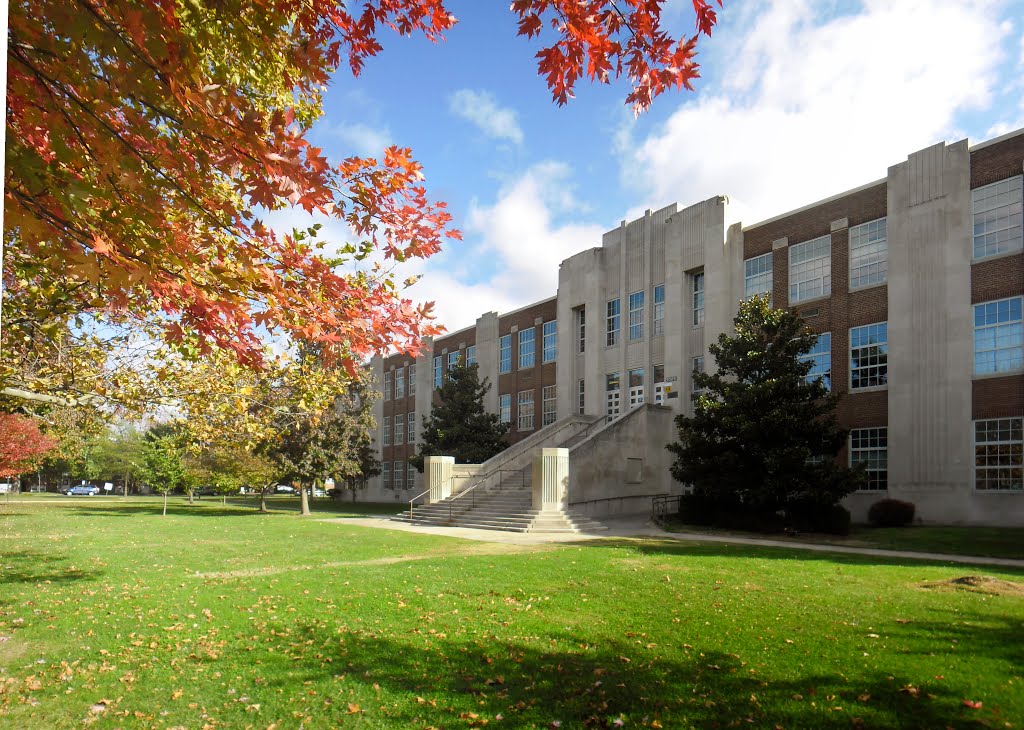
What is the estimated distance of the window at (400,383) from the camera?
63.6 metres

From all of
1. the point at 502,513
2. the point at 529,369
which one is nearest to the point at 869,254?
the point at 502,513

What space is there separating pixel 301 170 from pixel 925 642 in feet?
25.4

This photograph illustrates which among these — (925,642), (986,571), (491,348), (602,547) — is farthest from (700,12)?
(491,348)

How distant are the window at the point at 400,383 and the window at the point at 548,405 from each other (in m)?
20.7

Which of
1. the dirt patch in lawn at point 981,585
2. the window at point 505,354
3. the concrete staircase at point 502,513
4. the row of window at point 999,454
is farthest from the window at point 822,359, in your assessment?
the window at point 505,354

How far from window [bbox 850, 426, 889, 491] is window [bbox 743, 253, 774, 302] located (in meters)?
7.48

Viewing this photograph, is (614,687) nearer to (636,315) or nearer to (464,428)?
(636,315)

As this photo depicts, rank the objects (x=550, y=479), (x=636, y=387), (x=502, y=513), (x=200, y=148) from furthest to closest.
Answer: (x=636, y=387) < (x=502, y=513) < (x=550, y=479) < (x=200, y=148)

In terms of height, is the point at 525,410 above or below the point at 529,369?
below

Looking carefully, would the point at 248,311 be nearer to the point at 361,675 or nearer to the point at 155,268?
the point at 155,268

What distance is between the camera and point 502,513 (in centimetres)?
2819

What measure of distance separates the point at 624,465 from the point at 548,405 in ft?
48.2

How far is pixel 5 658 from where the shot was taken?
305 inches

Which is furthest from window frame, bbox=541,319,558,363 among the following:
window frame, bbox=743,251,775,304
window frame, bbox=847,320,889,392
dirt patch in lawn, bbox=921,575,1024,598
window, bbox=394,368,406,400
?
dirt patch in lawn, bbox=921,575,1024,598
